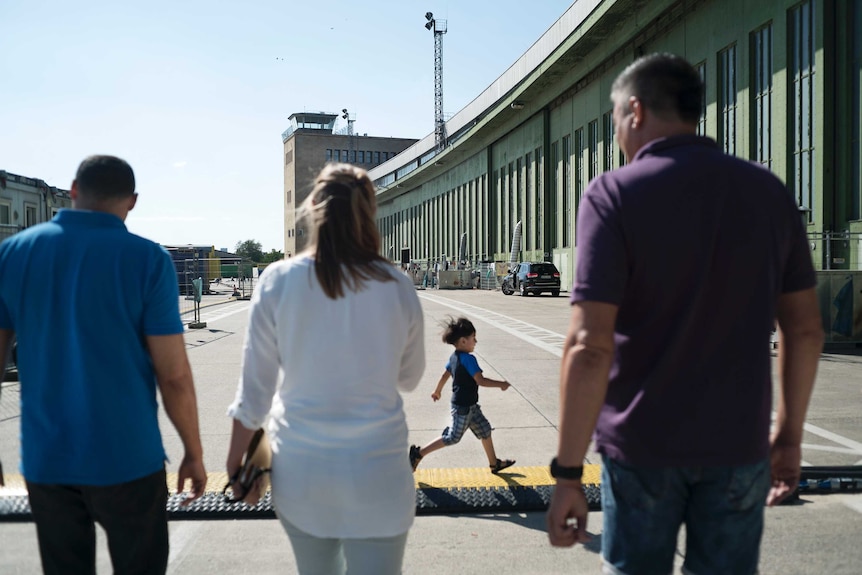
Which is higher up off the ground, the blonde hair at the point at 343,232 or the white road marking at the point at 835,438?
the blonde hair at the point at 343,232

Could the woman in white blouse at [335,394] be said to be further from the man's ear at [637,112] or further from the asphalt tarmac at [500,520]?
the man's ear at [637,112]

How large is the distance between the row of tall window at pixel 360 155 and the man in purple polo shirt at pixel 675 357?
361 ft

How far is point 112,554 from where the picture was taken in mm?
2562

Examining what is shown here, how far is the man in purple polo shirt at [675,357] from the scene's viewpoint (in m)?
2.02

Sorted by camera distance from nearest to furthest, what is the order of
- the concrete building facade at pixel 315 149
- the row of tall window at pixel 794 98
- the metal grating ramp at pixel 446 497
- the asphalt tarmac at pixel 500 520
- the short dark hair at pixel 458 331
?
the asphalt tarmac at pixel 500 520 < the metal grating ramp at pixel 446 497 < the short dark hair at pixel 458 331 < the row of tall window at pixel 794 98 < the concrete building facade at pixel 315 149

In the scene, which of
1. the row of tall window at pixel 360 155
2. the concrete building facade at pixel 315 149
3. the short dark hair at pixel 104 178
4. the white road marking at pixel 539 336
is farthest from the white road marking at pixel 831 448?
the row of tall window at pixel 360 155

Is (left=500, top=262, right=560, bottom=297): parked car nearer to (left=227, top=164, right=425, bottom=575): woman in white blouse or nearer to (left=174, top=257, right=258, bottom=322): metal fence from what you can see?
(left=174, top=257, right=258, bottom=322): metal fence

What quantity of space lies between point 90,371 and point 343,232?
917 millimetres

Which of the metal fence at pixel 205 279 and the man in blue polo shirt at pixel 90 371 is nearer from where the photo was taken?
the man in blue polo shirt at pixel 90 371

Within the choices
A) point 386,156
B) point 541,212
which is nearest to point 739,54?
point 541,212

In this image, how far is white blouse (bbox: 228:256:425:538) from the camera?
7.35ft

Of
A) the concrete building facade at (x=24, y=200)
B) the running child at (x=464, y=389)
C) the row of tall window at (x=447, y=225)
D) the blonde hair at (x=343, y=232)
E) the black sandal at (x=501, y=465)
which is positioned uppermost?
the row of tall window at (x=447, y=225)

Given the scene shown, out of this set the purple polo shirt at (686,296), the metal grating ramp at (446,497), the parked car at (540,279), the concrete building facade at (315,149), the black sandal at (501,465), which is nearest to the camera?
the purple polo shirt at (686,296)

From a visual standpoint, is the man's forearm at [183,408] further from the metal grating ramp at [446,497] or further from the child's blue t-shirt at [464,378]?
the child's blue t-shirt at [464,378]
